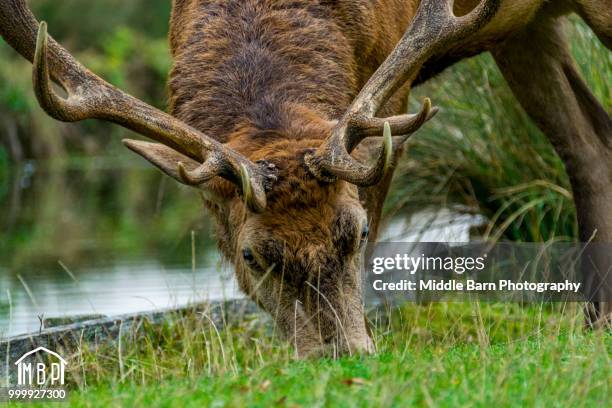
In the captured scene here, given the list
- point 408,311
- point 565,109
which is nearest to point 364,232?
point 565,109

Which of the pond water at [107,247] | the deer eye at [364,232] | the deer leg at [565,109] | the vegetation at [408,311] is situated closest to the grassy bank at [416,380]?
the vegetation at [408,311]

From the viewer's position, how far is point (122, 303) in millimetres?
10000

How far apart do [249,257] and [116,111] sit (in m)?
0.96

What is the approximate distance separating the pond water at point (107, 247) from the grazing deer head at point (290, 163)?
0.66m

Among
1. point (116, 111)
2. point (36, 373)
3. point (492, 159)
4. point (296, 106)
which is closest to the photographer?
point (116, 111)

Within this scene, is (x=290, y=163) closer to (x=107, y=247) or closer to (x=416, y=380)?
(x=416, y=380)

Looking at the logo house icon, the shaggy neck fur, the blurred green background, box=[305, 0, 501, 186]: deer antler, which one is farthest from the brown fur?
the blurred green background

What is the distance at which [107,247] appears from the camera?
13773 mm

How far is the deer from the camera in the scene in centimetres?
563

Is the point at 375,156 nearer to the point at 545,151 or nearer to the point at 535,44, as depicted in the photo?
the point at 535,44

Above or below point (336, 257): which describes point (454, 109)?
above

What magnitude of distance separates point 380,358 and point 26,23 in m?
2.49

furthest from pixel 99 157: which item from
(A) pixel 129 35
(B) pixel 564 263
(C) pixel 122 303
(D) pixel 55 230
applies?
(B) pixel 564 263

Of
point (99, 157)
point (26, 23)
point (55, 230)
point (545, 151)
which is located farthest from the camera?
point (99, 157)
